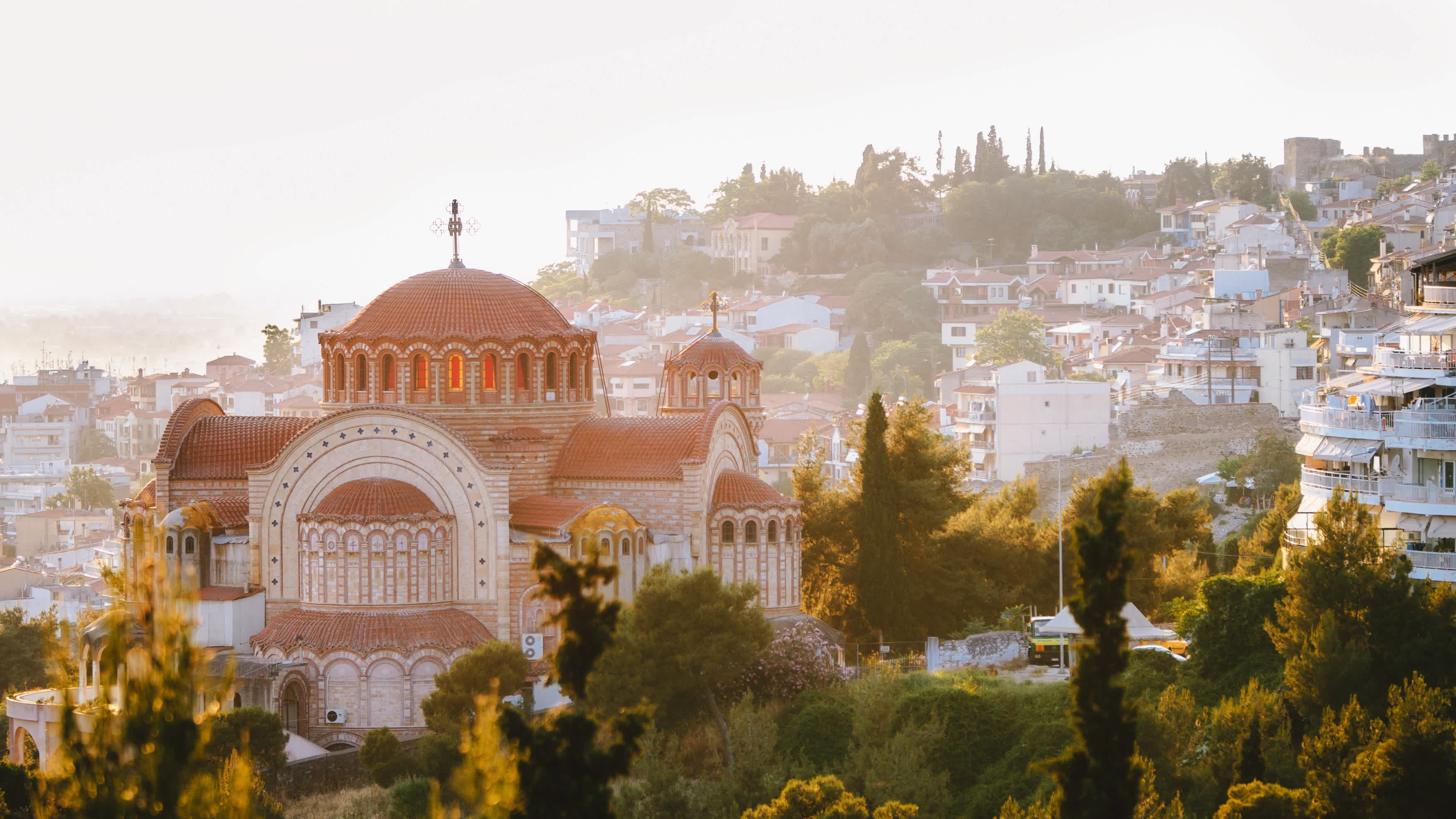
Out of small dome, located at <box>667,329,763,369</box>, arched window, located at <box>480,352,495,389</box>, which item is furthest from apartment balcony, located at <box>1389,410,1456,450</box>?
arched window, located at <box>480,352,495,389</box>

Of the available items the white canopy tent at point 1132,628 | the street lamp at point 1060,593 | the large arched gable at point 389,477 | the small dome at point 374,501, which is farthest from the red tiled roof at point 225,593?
the street lamp at point 1060,593

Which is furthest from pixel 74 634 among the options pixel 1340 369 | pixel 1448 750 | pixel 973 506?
pixel 1340 369

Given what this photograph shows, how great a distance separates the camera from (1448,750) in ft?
79.0

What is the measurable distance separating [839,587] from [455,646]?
8116mm

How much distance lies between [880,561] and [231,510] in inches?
454

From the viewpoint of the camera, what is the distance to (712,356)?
39.3 metres

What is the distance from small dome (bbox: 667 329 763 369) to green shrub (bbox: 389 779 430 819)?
1311 cm

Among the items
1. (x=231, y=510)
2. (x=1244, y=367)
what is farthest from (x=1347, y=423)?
(x=1244, y=367)

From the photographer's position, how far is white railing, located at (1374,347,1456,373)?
103 ft

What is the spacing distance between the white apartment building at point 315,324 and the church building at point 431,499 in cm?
3708

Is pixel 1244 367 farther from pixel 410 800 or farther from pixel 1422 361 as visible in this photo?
pixel 410 800

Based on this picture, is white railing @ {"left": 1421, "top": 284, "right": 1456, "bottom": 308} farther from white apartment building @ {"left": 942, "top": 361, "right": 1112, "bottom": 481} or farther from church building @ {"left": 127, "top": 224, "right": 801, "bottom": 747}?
white apartment building @ {"left": 942, "top": 361, "right": 1112, "bottom": 481}

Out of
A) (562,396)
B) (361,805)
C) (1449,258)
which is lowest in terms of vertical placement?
(361,805)

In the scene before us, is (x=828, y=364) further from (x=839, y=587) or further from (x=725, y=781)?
(x=725, y=781)
